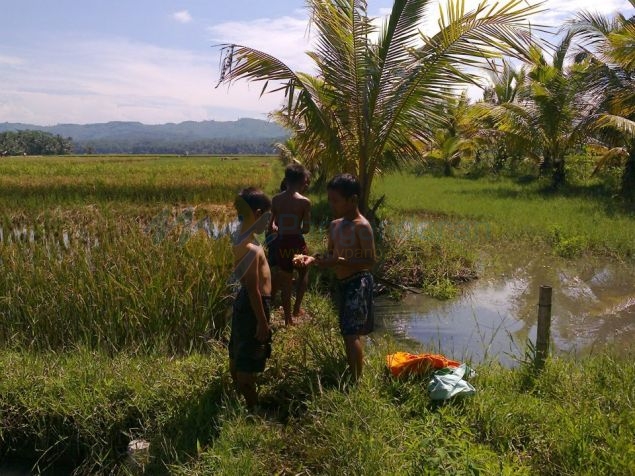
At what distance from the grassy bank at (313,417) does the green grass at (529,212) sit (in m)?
5.17

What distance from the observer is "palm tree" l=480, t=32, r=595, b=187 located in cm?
1306

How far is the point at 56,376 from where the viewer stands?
345 centimetres

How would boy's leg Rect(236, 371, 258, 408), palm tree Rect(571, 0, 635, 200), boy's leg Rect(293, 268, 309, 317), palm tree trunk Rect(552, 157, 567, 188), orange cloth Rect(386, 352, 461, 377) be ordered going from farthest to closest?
1. palm tree trunk Rect(552, 157, 567, 188)
2. palm tree Rect(571, 0, 635, 200)
3. boy's leg Rect(293, 268, 309, 317)
4. orange cloth Rect(386, 352, 461, 377)
5. boy's leg Rect(236, 371, 258, 408)

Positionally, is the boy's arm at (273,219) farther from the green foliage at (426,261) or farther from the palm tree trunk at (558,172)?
the palm tree trunk at (558,172)

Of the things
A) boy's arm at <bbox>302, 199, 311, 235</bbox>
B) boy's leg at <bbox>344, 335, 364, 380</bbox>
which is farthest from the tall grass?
boy's leg at <bbox>344, 335, 364, 380</bbox>

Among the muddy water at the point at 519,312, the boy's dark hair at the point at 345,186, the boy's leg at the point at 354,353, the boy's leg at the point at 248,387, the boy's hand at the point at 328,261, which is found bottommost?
the muddy water at the point at 519,312

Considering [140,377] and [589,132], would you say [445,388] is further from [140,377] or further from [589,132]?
[589,132]

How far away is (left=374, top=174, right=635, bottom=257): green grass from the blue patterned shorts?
19.0 ft

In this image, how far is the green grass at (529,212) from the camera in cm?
832

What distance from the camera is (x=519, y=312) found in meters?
5.66

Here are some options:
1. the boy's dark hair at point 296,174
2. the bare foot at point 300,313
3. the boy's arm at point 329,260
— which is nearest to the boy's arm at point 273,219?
the boy's dark hair at point 296,174

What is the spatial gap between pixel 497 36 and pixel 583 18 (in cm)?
848

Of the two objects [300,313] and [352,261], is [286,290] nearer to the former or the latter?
[300,313]

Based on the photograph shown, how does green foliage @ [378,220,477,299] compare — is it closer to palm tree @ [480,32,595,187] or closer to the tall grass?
the tall grass
